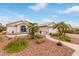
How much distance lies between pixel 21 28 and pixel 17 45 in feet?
0.79

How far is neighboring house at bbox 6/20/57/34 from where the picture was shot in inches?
159

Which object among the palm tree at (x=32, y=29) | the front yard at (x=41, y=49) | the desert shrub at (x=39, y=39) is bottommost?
the front yard at (x=41, y=49)

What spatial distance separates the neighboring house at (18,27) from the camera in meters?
4.05

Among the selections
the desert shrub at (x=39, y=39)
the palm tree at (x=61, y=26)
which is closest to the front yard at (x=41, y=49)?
the desert shrub at (x=39, y=39)

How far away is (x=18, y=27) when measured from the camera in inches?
160

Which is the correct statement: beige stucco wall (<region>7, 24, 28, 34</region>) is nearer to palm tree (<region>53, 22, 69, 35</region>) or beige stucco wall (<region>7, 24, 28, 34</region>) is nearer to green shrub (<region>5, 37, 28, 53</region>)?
green shrub (<region>5, 37, 28, 53</region>)

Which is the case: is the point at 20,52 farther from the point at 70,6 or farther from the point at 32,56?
the point at 70,6

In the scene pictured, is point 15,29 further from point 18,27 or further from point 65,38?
point 65,38

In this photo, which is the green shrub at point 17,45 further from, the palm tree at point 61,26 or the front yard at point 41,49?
the palm tree at point 61,26

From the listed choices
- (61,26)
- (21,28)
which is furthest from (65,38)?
(21,28)

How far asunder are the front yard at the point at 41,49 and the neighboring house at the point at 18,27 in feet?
0.41

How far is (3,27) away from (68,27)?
0.90 m

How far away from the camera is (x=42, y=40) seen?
406cm

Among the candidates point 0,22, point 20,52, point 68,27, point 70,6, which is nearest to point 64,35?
point 68,27
